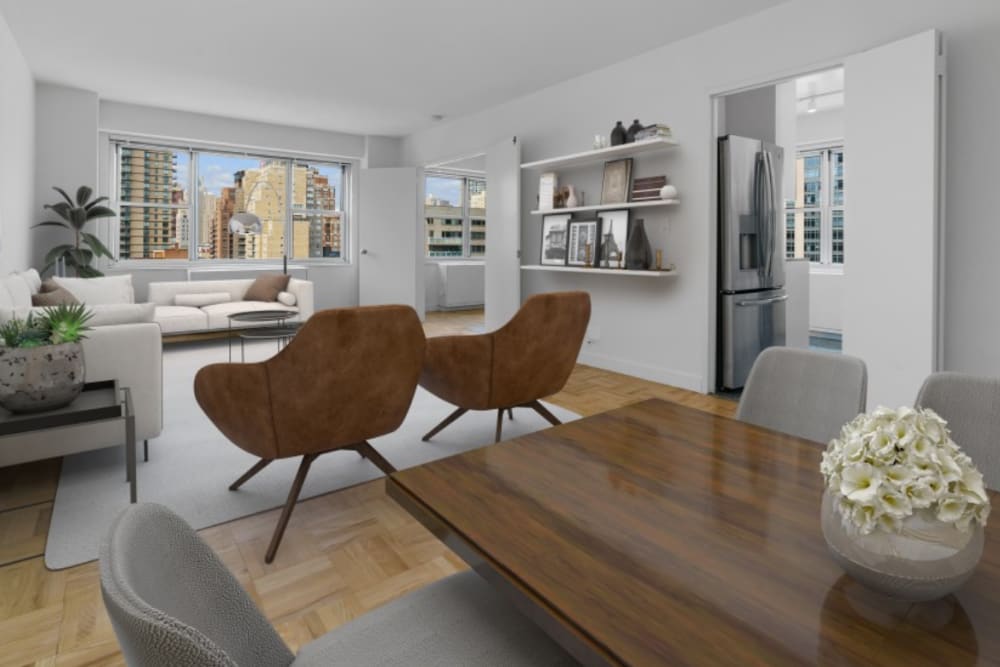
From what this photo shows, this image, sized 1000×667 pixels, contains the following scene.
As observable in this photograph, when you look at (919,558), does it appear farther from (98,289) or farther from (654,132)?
(98,289)

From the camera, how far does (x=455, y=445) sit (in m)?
3.09

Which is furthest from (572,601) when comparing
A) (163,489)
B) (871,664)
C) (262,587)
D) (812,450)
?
(163,489)

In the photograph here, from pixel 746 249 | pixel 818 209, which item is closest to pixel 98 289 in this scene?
pixel 746 249

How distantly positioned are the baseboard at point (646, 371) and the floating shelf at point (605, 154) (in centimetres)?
165

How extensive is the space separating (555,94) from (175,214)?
4.77 metres

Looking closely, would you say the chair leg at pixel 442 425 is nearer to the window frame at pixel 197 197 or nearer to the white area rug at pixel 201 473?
the white area rug at pixel 201 473

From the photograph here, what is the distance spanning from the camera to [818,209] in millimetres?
7578

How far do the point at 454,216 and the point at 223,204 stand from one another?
12.0 ft

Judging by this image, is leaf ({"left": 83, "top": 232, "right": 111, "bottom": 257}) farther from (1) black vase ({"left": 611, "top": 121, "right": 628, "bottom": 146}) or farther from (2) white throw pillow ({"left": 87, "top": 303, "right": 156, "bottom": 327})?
(1) black vase ({"left": 611, "top": 121, "right": 628, "bottom": 146})

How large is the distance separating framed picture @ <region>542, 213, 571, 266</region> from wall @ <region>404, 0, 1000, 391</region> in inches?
10.8

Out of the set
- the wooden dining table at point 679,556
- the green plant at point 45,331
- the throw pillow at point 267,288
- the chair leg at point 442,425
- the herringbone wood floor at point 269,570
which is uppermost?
the throw pillow at point 267,288

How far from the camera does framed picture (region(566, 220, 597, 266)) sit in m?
4.90

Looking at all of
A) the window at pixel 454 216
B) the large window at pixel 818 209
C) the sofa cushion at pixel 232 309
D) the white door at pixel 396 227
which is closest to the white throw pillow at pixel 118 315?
the sofa cushion at pixel 232 309

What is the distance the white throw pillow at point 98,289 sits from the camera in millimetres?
5117
